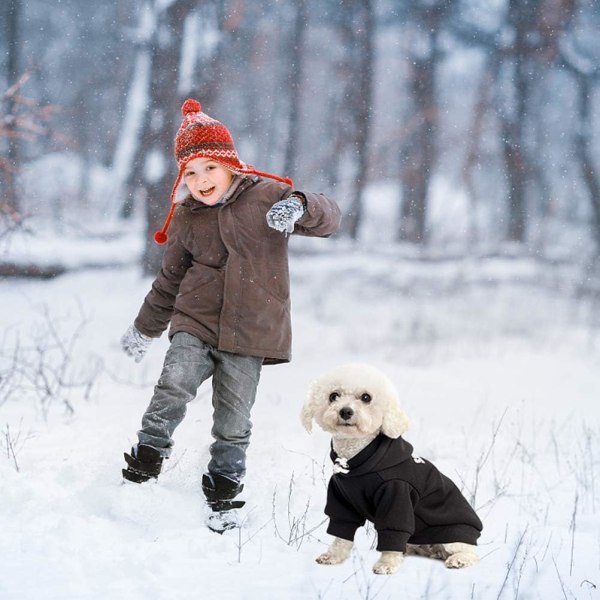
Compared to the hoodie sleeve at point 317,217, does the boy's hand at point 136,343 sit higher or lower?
lower

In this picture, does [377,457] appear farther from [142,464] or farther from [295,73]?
[295,73]

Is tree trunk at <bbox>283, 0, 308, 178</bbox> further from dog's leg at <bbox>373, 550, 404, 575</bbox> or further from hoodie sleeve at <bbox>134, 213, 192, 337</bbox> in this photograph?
dog's leg at <bbox>373, 550, 404, 575</bbox>

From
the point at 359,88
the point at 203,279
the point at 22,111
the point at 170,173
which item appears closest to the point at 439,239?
the point at 359,88

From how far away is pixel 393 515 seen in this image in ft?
8.37

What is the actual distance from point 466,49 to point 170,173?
4297 mm

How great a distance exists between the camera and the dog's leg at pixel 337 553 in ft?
8.76

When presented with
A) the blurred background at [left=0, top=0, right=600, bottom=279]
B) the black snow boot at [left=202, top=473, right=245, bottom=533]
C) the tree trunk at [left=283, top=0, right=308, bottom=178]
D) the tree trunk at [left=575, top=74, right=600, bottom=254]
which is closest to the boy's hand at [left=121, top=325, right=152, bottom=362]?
the black snow boot at [left=202, top=473, right=245, bottom=533]

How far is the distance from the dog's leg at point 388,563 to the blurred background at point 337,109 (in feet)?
20.0

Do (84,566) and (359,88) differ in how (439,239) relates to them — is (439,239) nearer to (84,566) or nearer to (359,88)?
(359,88)

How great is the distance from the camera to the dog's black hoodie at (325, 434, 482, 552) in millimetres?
2557

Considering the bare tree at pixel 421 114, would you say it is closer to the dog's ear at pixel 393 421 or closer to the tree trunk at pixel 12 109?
the tree trunk at pixel 12 109

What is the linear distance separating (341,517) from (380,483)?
0.64 ft

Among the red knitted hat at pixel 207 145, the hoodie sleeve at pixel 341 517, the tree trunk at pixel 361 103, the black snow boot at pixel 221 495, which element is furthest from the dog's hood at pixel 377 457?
the tree trunk at pixel 361 103

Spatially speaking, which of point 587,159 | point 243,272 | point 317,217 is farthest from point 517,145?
point 243,272
